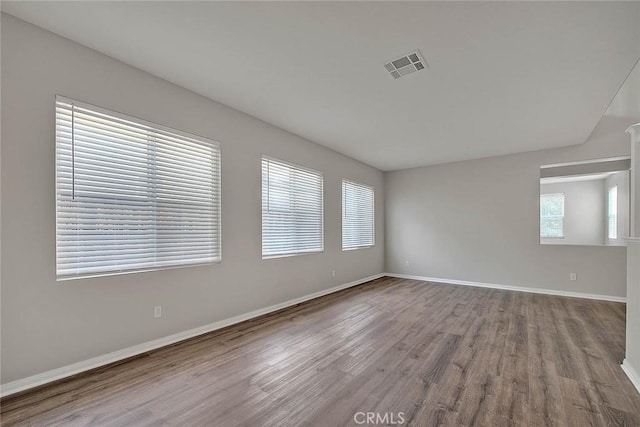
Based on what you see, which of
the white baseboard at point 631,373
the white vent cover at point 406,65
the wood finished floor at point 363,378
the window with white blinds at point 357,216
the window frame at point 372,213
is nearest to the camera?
the wood finished floor at point 363,378

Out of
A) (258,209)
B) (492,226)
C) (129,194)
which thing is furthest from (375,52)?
(492,226)

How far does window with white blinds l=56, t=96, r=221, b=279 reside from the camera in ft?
7.67

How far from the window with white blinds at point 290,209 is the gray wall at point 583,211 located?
19.8 ft

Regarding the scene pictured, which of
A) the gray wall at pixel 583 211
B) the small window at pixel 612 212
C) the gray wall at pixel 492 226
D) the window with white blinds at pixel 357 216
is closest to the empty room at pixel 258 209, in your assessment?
the gray wall at pixel 492 226

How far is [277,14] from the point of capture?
2004mm

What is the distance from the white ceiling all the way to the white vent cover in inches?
2.9

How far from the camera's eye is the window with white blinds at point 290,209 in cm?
414

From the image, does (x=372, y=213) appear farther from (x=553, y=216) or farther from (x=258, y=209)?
(x=553, y=216)

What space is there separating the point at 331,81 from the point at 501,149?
4.25 meters

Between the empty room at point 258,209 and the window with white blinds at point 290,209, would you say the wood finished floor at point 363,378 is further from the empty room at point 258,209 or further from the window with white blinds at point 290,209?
the window with white blinds at point 290,209

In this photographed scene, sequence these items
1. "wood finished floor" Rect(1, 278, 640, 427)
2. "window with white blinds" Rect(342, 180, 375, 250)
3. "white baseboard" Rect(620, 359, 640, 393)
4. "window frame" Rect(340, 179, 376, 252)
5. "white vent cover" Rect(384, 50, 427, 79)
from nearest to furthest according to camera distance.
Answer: "wood finished floor" Rect(1, 278, 640, 427), "white baseboard" Rect(620, 359, 640, 393), "white vent cover" Rect(384, 50, 427, 79), "window frame" Rect(340, 179, 376, 252), "window with white blinds" Rect(342, 180, 375, 250)

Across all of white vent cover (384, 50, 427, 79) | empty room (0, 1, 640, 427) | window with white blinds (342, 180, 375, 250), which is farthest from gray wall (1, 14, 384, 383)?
window with white blinds (342, 180, 375, 250)

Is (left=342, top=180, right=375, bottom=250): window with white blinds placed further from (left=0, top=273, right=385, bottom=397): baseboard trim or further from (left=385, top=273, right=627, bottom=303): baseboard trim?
(left=0, top=273, right=385, bottom=397): baseboard trim

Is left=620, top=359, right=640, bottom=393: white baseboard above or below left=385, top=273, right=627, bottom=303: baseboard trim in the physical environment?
above
